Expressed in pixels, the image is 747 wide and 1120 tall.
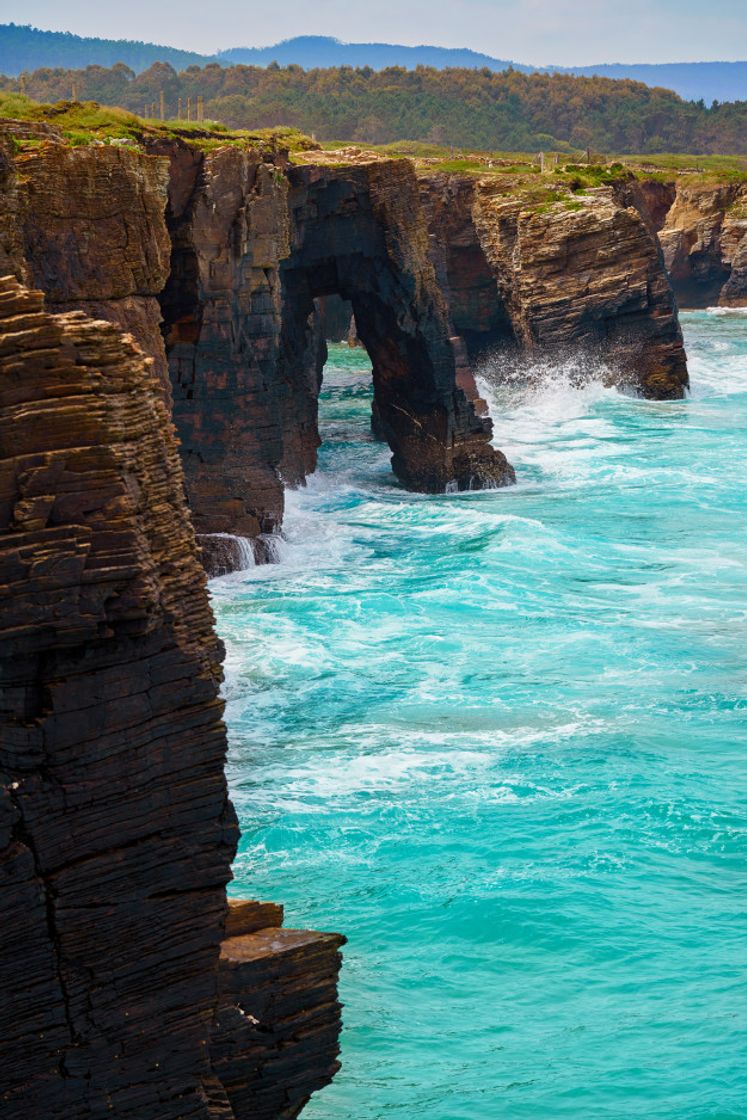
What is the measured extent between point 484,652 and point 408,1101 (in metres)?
12.9

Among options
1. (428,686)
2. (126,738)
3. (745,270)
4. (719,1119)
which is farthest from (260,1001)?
(745,270)

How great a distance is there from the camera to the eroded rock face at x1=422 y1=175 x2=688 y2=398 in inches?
2127

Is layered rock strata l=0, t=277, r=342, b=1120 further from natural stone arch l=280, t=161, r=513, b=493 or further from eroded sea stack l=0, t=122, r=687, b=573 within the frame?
natural stone arch l=280, t=161, r=513, b=493

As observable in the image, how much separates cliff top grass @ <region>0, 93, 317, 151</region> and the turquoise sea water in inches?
328

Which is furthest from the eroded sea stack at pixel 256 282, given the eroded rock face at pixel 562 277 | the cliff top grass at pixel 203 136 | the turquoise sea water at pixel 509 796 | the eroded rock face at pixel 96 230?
the turquoise sea water at pixel 509 796

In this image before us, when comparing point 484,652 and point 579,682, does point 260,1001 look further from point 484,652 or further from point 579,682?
point 484,652

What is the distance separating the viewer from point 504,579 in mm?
29969

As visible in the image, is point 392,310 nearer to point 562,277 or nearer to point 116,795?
point 562,277

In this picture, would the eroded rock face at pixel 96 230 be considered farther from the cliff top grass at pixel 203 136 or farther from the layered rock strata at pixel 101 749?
the layered rock strata at pixel 101 749

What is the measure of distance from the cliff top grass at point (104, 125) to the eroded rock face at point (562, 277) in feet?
60.4

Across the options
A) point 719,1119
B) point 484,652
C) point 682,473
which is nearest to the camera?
point 719,1119

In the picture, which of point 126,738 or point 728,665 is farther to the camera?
point 728,665

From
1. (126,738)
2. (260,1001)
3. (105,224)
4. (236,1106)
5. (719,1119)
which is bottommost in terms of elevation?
(719,1119)

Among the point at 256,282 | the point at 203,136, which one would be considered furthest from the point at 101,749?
the point at 203,136
